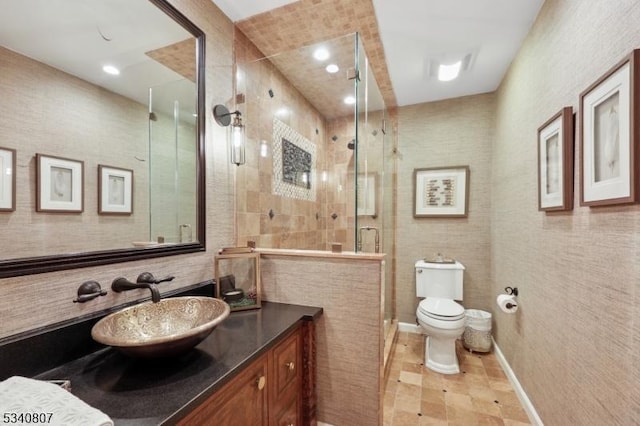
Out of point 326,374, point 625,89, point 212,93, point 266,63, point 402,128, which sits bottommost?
point 326,374

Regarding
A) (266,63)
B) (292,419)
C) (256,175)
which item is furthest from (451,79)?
(292,419)

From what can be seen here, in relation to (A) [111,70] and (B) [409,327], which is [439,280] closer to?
(B) [409,327]

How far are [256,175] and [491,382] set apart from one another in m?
2.47

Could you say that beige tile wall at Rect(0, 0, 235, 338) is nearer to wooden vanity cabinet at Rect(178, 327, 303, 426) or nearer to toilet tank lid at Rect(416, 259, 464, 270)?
wooden vanity cabinet at Rect(178, 327, 303, 426)

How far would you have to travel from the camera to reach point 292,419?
1382mm

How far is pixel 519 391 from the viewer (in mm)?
1924

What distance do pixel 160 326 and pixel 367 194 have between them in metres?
1.75

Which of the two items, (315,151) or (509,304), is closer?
(509,304)

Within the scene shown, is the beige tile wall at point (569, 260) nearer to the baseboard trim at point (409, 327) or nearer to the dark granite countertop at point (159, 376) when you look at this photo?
the baseboard trim at point (409, 327)

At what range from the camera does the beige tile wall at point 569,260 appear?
0.97m

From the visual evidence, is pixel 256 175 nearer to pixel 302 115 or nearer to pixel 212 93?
pixel 212 93

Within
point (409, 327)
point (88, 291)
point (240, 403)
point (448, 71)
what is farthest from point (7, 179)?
point (409, 327)

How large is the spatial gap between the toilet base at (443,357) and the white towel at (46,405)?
2.37 metres

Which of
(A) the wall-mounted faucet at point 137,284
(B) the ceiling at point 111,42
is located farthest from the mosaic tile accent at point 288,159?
(A) the wall-mounted faucet at point 137,284
